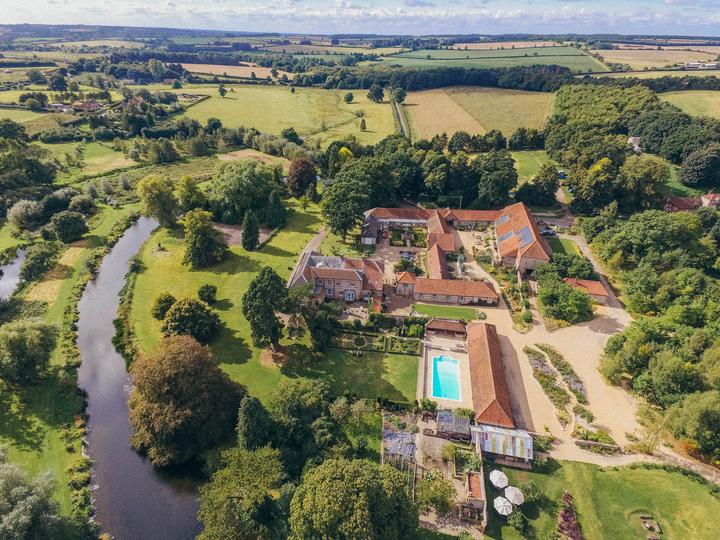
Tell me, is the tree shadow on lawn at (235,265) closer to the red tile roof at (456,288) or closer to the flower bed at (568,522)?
the red tile roof at (456,288)

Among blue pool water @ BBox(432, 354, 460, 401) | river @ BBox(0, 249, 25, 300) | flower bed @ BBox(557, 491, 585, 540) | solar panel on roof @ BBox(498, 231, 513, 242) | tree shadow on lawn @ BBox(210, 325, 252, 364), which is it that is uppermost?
solar panel on roof @ BBox(498, 231, 513, 242)

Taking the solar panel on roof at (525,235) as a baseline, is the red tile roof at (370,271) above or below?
below

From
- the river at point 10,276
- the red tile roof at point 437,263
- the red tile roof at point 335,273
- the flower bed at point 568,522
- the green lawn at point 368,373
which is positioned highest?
the red tile roof at point 335,273

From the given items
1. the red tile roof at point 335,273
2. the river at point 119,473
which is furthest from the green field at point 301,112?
the river at point 119,473

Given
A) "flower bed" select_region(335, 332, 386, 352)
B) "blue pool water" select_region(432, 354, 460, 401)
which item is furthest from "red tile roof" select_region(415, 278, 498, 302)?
"blue pool water" select_region(432, 354, 460, 401)

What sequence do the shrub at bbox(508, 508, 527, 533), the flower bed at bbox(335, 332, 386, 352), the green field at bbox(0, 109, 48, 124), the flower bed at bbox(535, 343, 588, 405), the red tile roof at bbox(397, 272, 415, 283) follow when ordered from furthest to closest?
the green field at bbox(0, 109, 48, 124)
the red tile roof at bbox(397, 272, 415, 283)
the flower bed at bbox(335, 332, 386, 352)
the flower bed at bbox(535, 343, 588, 405)
the shrub at bbox(508, 508, 527, 533)

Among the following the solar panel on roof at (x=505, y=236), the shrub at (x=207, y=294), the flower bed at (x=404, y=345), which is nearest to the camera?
the flower bed at (x=404, y=345)

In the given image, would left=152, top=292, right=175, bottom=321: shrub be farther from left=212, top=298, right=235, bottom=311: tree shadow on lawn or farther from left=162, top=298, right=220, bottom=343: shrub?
left=212, top=298, right=235, bottom=311: tree shadow on lawn

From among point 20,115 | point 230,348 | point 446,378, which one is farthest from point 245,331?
point 20,115
